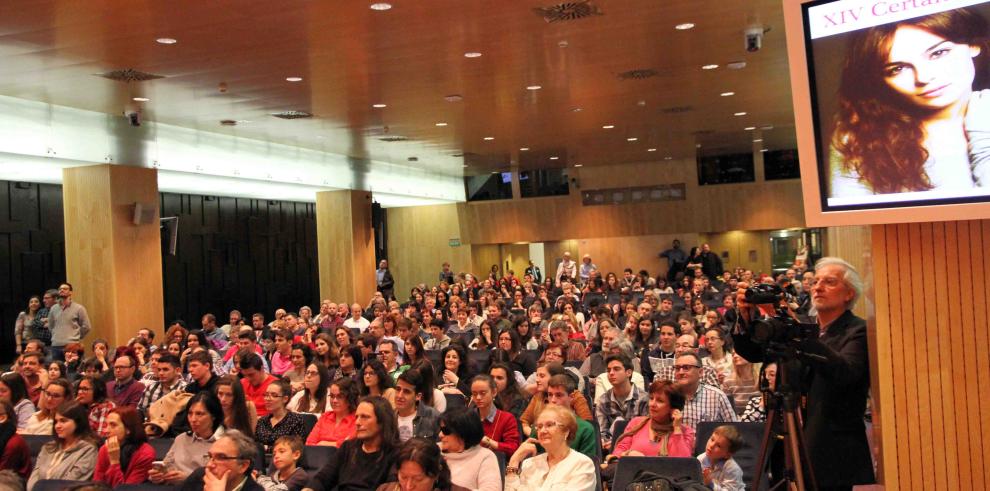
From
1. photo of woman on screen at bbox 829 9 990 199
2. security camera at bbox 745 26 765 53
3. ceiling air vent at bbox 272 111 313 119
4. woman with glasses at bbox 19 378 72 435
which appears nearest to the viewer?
photo of woman on screen at bbox 829 9 990 199

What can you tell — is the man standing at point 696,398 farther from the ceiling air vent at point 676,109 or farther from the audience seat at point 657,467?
the ceiling air vent at point 676,109

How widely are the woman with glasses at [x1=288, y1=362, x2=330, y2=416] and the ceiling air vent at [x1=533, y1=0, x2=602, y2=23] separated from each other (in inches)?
147

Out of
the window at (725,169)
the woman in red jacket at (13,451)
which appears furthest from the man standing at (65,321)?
the window at (725,169)

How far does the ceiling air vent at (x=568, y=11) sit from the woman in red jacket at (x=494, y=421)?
12.3ft

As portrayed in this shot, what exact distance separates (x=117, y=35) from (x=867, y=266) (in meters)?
7.44

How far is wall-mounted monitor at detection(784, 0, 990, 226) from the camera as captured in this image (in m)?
2.61

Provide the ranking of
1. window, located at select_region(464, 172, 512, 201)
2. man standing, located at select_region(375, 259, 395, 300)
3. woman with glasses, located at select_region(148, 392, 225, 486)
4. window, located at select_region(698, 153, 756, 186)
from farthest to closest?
window, located at select_region(464, 172, 512, 201) < window, located at select_region(698, 153, 756, 186) < man standing, located at select_region(375, 259, 395, 300) < woman with glasses, located at select_region(148, 392, 225, 486)

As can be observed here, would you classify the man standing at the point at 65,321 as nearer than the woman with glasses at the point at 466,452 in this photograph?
No

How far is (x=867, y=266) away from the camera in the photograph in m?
3.25

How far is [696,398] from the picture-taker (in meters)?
5.84

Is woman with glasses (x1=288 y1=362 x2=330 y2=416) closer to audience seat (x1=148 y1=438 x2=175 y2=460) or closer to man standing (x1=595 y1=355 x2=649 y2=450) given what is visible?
audience seat (x1=148 y1=438 x2=175 y2=460)

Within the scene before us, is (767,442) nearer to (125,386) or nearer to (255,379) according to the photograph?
(255,379)

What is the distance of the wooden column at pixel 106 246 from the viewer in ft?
45.2

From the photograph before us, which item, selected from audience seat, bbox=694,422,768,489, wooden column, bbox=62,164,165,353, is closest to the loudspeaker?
wooden column, bbox=62,164,165,353
